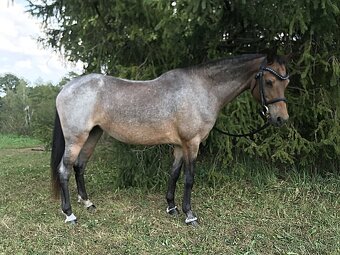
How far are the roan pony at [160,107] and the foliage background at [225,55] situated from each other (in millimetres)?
754

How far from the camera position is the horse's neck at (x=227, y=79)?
4141mm

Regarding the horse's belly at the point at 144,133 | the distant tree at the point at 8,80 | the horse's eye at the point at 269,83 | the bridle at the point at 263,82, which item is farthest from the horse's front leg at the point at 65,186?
the distant tree at the point at 8,80

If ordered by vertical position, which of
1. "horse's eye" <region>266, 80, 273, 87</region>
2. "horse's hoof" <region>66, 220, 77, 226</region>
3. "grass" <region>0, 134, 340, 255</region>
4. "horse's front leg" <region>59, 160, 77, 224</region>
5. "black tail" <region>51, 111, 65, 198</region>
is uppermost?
"horse's eye" <region>266, 80, 273, 87</region>

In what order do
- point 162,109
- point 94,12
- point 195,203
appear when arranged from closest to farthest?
point 162,109, point 195,203, point 94,12

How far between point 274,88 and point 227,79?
1.84ft

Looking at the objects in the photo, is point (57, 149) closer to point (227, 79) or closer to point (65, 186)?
point (65, 186)

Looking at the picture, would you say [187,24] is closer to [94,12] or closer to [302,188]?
[94,12]

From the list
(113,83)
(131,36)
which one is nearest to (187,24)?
(131,36)

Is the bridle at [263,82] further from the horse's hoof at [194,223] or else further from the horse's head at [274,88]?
the horse's hoof at [194,223]

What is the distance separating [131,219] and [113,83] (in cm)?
159

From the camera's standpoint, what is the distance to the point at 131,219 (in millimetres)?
4113

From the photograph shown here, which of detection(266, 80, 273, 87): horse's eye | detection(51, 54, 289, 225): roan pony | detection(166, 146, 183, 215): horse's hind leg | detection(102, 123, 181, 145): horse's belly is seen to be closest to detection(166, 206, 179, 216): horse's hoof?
detection(166, 146, 183, 215): horse's hind leg

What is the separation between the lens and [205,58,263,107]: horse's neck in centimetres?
414

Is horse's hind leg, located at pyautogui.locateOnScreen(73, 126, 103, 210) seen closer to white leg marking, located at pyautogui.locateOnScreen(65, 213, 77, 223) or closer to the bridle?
white leg marking, located at pyautogui.locateOnScreen(65, 213, 77, 223)
